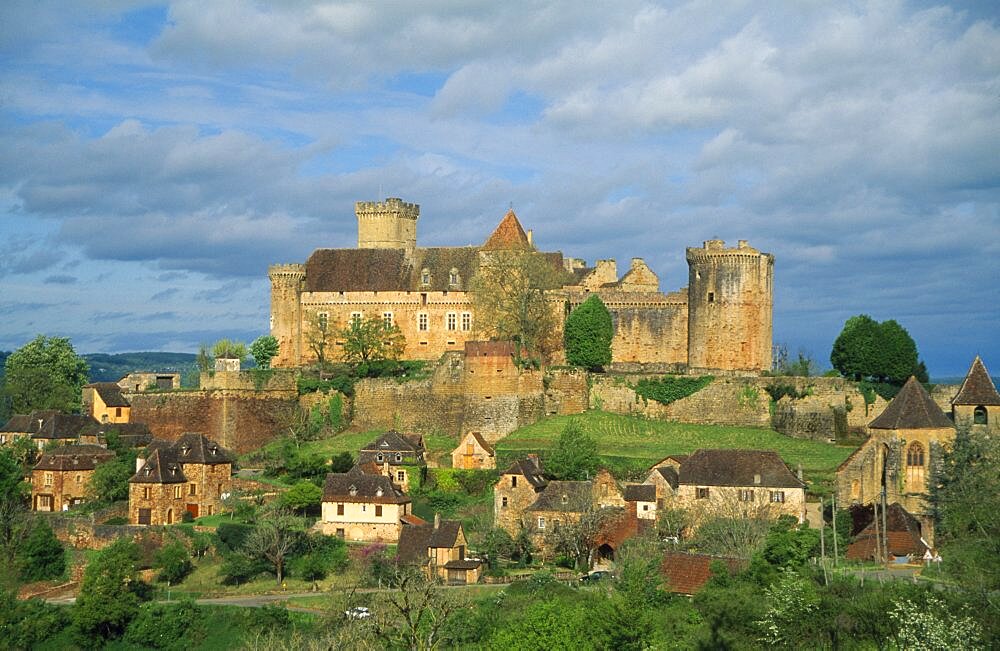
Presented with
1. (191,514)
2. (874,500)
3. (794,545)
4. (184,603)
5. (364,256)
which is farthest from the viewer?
(364,256)

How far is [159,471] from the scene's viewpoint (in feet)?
202

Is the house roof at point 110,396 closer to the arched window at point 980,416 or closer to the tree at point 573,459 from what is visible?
the tree at point 573,459

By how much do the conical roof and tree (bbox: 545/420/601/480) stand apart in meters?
15.9

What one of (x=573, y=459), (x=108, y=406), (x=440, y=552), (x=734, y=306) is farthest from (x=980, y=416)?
(x=108, y=406)

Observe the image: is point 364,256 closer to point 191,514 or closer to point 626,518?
point 191,514

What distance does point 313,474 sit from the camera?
63219 millimetres

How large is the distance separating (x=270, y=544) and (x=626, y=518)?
13.7 metres

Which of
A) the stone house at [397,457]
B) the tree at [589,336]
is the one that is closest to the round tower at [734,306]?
the tree at [589,336]

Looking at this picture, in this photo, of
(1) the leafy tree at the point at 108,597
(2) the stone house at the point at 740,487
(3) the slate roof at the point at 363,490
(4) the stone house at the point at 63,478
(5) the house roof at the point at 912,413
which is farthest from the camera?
(4) the stone house at the point at 63,478

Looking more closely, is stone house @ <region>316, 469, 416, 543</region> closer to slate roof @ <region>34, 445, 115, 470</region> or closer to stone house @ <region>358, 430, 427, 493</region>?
stone house @ <region>358, 430, 427, 493</region>

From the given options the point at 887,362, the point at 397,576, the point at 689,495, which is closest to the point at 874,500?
the point at 689,495

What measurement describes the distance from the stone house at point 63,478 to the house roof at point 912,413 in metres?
33.9

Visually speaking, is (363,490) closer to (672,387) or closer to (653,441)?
(653,441)

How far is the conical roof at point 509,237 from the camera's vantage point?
73688 millimetres
